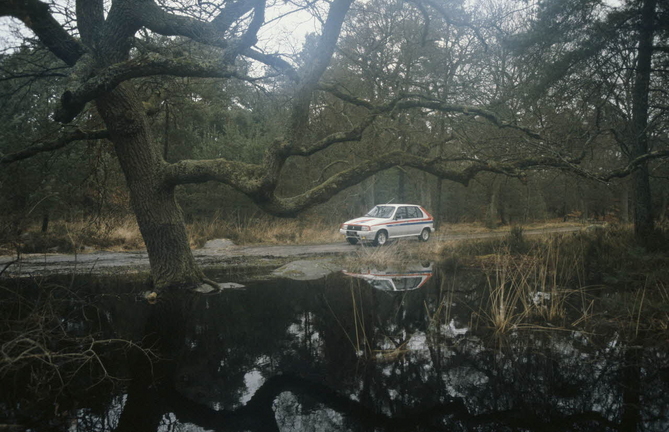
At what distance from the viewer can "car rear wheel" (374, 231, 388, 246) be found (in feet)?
51.6

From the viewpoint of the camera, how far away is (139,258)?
12672mm

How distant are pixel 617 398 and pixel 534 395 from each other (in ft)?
2.36

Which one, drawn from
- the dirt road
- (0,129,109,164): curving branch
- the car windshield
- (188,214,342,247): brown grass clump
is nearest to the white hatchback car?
the car windshield

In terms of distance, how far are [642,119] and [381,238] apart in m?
8.83

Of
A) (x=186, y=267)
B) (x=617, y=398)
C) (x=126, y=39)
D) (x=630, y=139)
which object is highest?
(x=126, y=39)

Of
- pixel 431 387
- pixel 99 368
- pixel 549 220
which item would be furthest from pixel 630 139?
pixel 549 220

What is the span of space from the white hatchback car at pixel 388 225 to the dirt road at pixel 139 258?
627 mm

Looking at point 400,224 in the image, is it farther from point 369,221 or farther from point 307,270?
point 307,270

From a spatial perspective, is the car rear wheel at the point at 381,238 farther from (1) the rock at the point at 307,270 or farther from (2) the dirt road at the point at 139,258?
(1) the rock at the point at 307,270

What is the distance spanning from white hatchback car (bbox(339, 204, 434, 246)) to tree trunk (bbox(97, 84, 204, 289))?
315 inches

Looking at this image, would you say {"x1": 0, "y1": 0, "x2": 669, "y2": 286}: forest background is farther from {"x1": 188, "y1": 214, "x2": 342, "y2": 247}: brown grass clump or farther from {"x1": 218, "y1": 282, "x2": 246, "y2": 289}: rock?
{"x1": 218, "y1": 282, "x2": 246, "y2": 289}: rock

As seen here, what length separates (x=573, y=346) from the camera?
5.07m

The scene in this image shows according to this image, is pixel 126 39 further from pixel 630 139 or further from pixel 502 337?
A: pixel 630 139

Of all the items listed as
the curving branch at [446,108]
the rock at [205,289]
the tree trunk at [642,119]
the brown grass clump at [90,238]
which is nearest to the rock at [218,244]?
the brown grass clump at [90,238]
